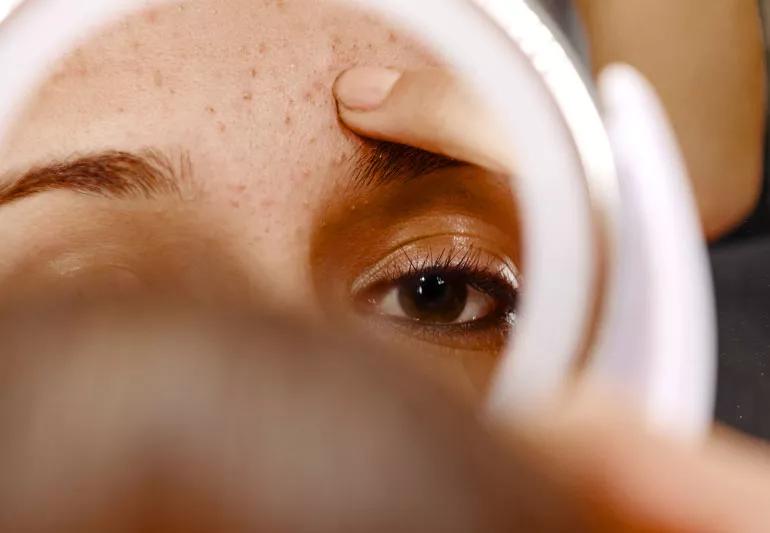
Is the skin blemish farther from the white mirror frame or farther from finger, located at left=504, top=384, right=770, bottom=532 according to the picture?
finger, located at left=504, top=384, right=770, bottom=532

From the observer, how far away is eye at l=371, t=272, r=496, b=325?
45 cm

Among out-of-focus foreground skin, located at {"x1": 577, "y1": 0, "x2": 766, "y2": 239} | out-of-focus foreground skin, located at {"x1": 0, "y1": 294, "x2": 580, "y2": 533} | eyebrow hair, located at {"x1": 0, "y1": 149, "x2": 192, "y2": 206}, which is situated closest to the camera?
out-of-focus foreground skin, located at {"x1": 0, "y1": 294, "x2": 580, "y2": 533}

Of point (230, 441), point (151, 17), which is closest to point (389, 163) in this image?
point (151, 17)

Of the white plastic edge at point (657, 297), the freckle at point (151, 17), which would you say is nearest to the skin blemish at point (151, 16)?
the freckle at point (151, 17)

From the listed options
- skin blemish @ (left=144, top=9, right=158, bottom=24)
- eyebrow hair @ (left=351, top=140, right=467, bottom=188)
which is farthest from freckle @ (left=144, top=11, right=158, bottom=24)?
eyebrow hair @ (left=351, top=140, right=467, bottom=188)

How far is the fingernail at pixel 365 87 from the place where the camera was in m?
0.39

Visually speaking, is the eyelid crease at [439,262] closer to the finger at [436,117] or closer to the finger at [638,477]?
the finger at [436,117]

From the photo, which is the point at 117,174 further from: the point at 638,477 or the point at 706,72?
the point at 706,72

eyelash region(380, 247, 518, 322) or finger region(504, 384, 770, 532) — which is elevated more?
eyelash region(380, 247, 518, 322)

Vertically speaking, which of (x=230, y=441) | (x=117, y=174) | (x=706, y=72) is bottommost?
(x=230, y=441)

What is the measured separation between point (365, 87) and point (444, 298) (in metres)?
0.13

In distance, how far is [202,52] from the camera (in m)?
0.40

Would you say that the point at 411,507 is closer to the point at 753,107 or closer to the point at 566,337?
the point at 566,337

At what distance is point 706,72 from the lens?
0.54 metres
